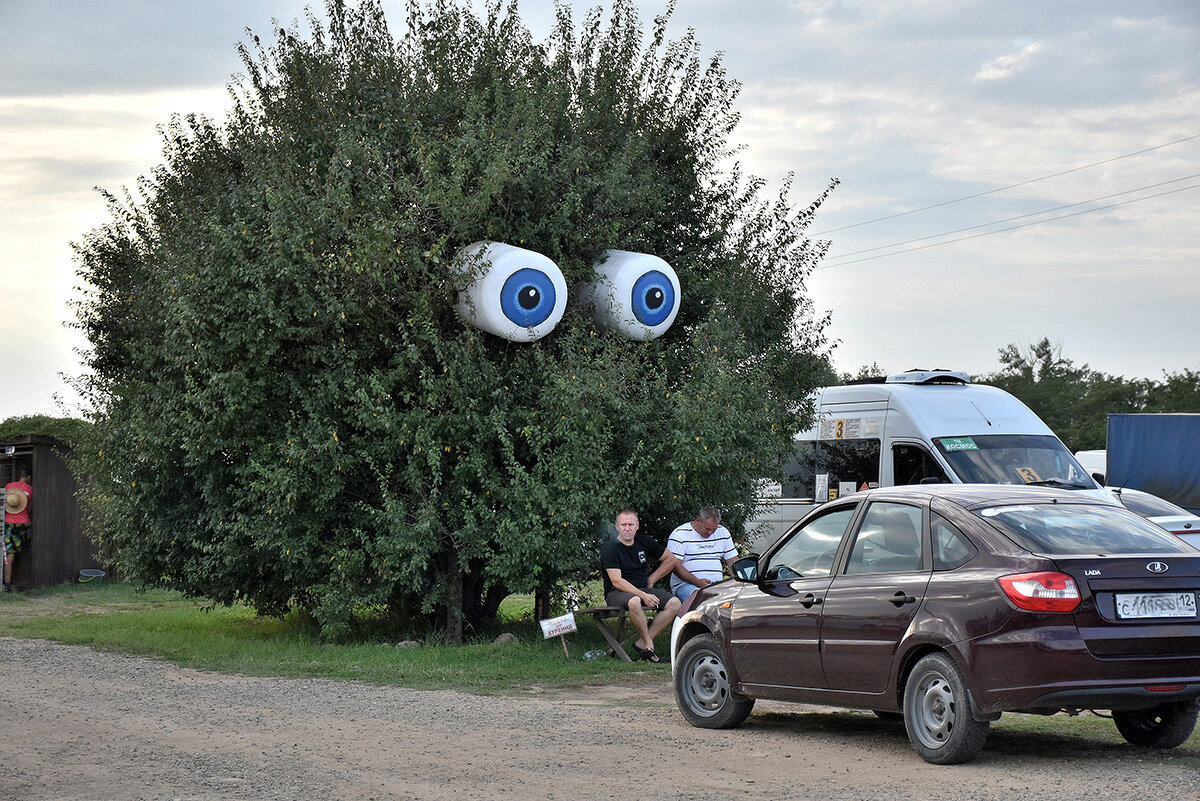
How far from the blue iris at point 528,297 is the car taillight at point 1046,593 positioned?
7.74m

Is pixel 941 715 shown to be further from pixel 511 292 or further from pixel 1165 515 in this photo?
pixel 1165 515

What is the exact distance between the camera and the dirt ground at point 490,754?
6738mm

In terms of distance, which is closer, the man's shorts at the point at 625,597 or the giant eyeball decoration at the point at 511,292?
the man's shorts at the point at 625,597

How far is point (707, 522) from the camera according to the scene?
12.8 meters

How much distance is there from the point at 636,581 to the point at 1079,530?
6.44 metres

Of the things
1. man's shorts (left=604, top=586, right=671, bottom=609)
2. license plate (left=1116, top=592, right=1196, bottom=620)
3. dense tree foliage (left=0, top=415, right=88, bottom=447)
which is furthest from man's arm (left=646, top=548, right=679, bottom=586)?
dense tree foliage (left=0, top=415, right=88, bottom=447)

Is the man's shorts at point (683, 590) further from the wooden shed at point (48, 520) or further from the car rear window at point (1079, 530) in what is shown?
the wooden shed at point (48, 520)

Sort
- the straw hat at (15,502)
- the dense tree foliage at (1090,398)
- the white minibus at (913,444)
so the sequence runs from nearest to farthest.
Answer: the white minibus at (913,444)
the straw hat at (15,502)
the dense tree foliage at (1090,398)

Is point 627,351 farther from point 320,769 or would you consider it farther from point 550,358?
point 320,769

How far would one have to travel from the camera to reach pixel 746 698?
8.86m

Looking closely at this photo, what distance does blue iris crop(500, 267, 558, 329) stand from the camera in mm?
13656

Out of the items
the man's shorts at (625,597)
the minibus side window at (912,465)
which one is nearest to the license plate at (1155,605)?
the man's shorts at (625,597)

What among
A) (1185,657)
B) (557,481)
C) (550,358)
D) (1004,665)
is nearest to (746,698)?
(1004,665)

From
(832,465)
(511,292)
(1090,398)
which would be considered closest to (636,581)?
(511,292)
